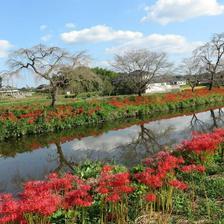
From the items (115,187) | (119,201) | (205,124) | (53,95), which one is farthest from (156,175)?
(53,95)

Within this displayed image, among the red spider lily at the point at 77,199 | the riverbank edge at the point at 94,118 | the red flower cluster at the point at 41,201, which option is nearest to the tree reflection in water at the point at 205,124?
the riverbank edge at the point at 94,118

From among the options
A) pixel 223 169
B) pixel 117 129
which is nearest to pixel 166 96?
pixel 117 129

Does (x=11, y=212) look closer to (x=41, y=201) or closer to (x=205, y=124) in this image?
(x=41, y=201)

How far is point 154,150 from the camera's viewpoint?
1708 cm

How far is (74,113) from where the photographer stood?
2967 cm

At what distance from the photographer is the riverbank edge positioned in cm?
2586

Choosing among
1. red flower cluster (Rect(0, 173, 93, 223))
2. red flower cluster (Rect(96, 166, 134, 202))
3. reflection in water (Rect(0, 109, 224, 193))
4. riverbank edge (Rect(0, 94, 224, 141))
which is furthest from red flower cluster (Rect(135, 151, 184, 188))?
riverbank edge (Rect(0, 94, 224, 141))

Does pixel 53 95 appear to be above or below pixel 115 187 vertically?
above

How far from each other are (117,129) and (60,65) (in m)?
10.0

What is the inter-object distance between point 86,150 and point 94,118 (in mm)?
12033

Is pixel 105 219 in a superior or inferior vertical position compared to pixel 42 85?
inferior

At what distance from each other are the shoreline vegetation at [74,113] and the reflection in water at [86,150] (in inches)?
105

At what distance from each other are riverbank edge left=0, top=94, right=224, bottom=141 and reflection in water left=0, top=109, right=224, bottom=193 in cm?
240

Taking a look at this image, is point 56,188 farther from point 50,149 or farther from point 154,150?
point 50,149
